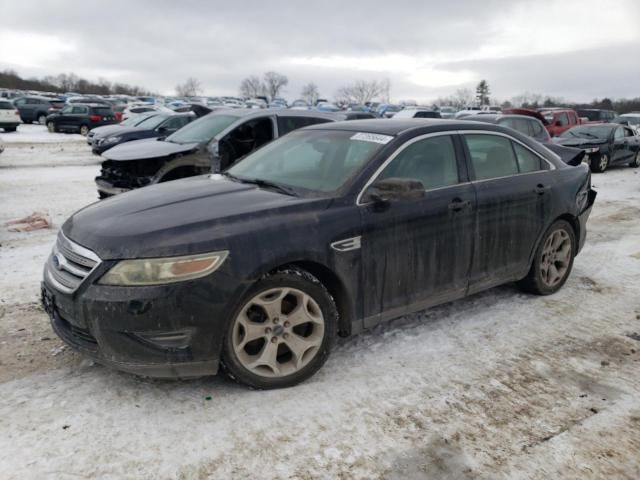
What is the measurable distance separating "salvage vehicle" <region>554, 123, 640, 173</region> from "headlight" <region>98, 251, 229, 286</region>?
13.9 metres

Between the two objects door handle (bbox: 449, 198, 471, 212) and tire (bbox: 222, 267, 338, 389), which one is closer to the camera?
tire (bbox: 222, 267, 338, 389)

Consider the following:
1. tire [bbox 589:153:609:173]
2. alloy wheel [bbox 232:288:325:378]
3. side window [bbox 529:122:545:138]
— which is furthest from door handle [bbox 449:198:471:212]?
tire [bbox 589:153:609:173]

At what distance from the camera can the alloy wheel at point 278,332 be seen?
124 inches

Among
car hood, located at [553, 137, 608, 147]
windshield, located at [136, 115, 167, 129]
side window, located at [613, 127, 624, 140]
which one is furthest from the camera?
windshield, located at [136, 115, 167, 129]

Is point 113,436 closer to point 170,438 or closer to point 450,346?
point 170,438

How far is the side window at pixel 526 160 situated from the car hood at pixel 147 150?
475 centimetres

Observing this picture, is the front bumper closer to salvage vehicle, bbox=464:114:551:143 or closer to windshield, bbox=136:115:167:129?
salvage vehicle, bbox=464:114:551:143

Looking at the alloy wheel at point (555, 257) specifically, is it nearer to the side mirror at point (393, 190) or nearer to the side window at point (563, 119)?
the side mirror at point (393, 190)

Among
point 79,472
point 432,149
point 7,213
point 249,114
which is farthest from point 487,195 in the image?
point 7,213

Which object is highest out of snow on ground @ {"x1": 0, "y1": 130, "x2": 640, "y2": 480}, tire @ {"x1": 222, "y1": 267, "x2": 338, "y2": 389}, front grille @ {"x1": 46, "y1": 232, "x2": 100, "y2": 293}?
front grille @ {"x1": 46, "y1": 232, "x2": 100, "y2": 293}

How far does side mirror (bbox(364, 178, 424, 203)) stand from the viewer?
346cm

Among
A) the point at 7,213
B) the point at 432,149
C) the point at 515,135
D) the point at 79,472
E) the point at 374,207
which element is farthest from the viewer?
the point at 7,213

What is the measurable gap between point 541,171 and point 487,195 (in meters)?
0.93

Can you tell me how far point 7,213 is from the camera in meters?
8.27
